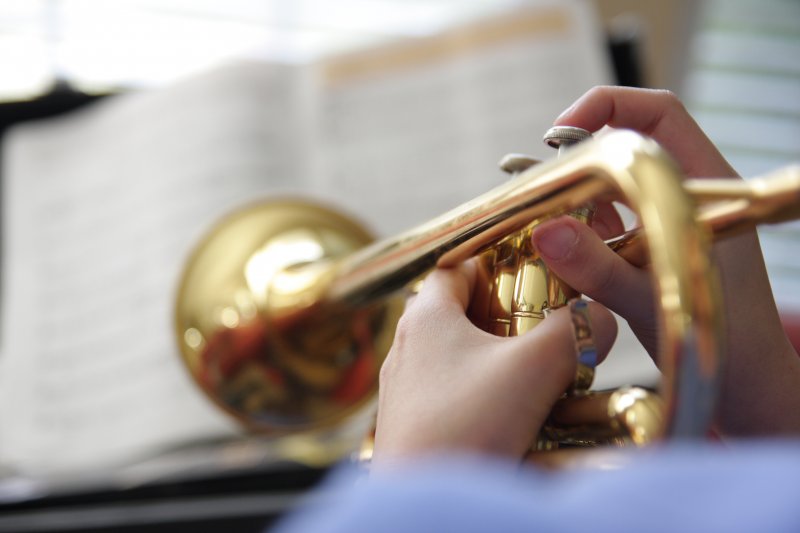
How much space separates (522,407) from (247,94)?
76cm

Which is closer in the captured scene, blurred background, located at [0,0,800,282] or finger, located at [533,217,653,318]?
finger, located at [533,217,653,318]

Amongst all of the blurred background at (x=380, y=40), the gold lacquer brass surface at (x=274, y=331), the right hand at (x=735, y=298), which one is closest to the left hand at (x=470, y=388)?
the right hand at (x=735, y=298)

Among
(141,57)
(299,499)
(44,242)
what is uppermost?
(141,57)

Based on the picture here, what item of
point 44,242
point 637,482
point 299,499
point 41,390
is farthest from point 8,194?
point 637,482

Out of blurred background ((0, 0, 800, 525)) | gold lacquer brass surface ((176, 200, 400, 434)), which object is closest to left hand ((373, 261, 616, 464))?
gold lacquer brass surface ((176, 200, 400, 434))

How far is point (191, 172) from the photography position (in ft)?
Result: 3.35

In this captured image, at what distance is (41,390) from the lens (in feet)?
3.16

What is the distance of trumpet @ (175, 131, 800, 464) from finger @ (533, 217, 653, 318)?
0.01 meters

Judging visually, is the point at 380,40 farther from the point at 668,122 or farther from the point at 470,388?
the point at 470,388

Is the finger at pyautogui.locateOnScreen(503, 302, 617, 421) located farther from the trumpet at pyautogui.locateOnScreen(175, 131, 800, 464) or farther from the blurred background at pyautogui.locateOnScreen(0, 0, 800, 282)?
the blurred background at pyautogui.locateOnScreen(0, 0, 800, 282)

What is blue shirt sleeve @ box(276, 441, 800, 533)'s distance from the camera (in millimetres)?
186

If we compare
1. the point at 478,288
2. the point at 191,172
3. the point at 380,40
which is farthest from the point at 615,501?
the point at 380,40

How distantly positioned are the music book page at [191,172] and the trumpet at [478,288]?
110 millimetres

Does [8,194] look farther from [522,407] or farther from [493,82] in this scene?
[522,407]
